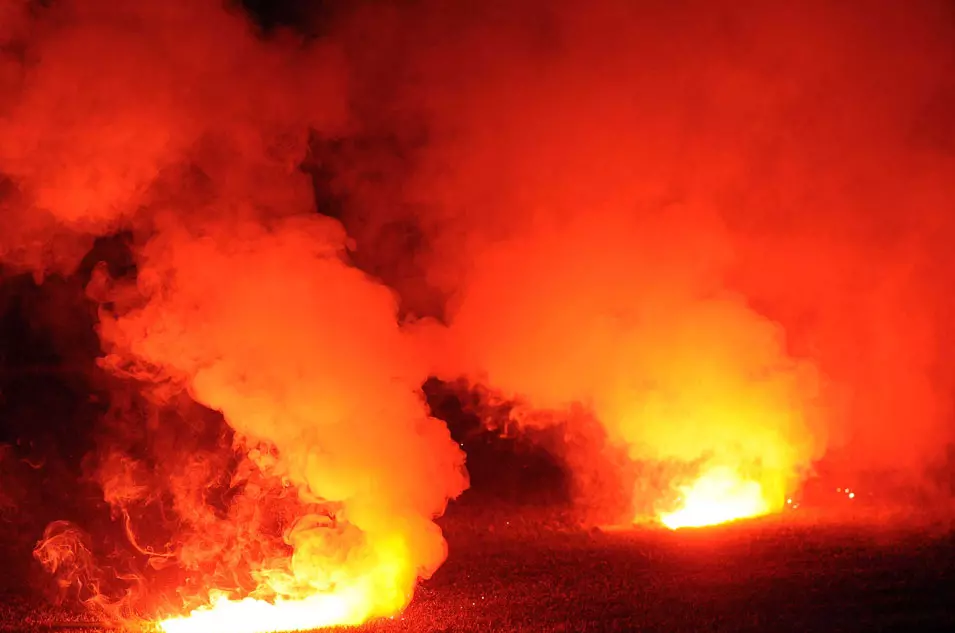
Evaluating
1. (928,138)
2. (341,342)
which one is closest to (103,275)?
(341,342)

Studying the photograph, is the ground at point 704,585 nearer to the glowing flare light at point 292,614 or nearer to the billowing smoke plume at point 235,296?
the glowing flare light at point 292,614

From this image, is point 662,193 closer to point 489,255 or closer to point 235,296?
point 489,255

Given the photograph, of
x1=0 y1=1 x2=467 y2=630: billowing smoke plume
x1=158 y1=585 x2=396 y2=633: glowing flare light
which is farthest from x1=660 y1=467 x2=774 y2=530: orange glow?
x1=158 y1=585 x2=396 y2=633: glowing flare light

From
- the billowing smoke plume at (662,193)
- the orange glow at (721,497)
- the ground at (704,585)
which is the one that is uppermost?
the billowing smoke plume at (662,193)

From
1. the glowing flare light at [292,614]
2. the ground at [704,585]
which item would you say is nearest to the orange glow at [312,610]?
the glowing flare light at [292,614]

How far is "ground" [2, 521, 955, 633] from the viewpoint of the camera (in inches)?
324

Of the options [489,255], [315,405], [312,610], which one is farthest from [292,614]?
[489,255]

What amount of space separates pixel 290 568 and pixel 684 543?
4.33 m

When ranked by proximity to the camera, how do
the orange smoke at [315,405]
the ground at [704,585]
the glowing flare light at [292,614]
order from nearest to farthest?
the ground at [704,585]
the glowing flare light at [292,614]
the orange smoke at [315,405]

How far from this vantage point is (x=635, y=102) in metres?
14.3

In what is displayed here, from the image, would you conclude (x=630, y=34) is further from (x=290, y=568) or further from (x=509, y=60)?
(x=290, y=568)

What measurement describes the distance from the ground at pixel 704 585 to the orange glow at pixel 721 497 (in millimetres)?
1449

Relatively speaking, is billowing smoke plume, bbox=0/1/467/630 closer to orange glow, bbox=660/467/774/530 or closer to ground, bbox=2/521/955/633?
ground, bbox=2/521/955/633

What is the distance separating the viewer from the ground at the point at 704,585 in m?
8.23
